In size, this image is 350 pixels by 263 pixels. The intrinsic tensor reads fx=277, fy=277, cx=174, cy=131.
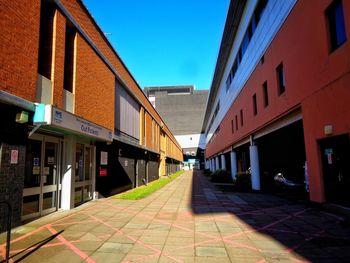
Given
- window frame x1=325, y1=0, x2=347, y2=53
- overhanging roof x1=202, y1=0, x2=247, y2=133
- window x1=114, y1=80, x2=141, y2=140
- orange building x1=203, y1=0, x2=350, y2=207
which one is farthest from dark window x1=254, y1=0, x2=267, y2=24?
window x1=114, y1=80, x2=141, y2=140

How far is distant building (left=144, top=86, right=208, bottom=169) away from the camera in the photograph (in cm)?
8519

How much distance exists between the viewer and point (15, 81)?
6.82 metres

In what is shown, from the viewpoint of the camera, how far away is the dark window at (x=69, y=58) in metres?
10.3


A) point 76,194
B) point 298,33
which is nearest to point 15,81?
point 76,194

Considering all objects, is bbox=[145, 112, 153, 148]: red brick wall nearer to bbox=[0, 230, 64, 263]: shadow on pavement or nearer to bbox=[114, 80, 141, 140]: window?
bbox=[114, 80, 141, 140]: window

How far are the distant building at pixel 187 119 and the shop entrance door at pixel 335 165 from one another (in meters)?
73.7

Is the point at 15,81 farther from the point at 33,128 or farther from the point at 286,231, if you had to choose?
the point at 286,231

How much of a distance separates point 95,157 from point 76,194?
2244mm

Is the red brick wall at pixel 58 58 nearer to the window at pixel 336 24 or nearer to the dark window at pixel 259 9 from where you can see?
the window at pixel 336 24

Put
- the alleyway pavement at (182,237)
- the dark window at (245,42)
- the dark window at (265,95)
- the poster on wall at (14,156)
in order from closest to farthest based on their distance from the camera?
the alleyway pavement at (182,237) < the poster on wall at (14,156) < the dark window at (265,95) < the dark window at (245,42)

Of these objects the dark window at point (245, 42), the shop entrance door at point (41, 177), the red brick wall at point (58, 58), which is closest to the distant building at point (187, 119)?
the dark window at point (245, 42)

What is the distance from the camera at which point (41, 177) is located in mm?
8609

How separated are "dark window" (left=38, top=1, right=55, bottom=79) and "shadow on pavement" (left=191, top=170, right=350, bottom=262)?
712 cm

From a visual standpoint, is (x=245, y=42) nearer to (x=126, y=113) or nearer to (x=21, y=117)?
(x=126, y=113)
